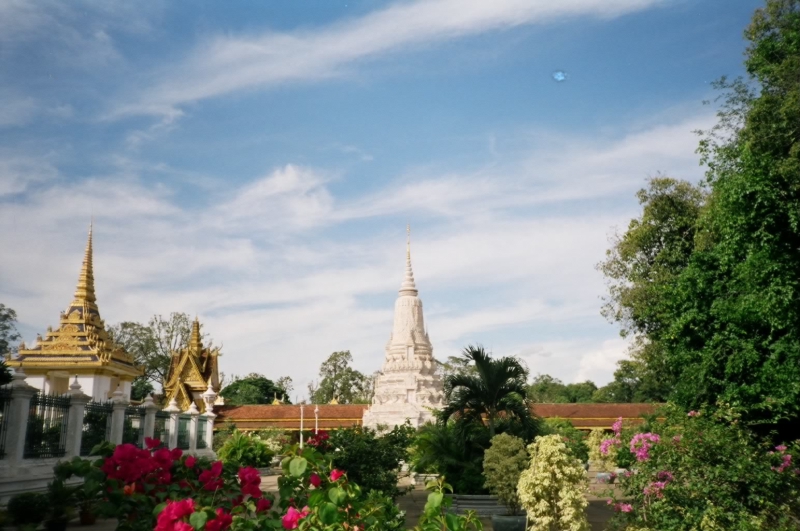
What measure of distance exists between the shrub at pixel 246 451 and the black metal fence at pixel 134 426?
5.89 m

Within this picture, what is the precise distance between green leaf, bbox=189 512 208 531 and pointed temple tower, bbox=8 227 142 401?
912 inches

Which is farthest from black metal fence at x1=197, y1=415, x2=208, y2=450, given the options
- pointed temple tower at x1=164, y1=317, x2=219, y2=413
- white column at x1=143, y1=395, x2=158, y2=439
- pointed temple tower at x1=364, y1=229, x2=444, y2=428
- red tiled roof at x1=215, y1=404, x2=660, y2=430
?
pointed temple tower at x1=364, y1=229, x2=444, y2=428

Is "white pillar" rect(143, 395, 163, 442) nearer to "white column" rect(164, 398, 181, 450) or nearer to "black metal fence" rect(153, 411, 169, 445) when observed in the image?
"black metal fence" rect(153, 411, 169, 445)

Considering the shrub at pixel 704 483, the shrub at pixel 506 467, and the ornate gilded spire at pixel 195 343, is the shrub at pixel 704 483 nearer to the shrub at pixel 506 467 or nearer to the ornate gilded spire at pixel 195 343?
the shrub at pixel 506 467

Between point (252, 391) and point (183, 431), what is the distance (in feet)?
111

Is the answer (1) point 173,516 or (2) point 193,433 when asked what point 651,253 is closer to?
(2) point 193,433

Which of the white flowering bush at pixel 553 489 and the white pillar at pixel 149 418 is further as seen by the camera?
the white pillar at pixel 149 418

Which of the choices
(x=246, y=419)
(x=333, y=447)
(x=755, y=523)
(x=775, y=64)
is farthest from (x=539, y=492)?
(x=246, y=419)

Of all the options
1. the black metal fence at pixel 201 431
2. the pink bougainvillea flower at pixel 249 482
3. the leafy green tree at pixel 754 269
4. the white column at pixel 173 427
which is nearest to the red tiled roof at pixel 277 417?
the black metal fence at pixel 201 431

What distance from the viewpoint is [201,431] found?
25.1m

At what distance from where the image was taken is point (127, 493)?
524 centimetres

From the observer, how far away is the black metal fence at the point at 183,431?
72.8 feet

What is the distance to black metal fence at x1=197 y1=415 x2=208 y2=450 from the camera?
24.5 meters

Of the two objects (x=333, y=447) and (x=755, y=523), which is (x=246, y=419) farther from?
(x=755, y=523)
